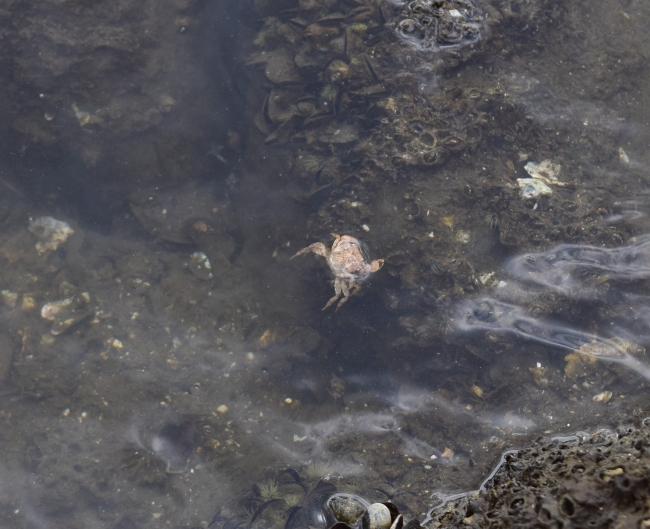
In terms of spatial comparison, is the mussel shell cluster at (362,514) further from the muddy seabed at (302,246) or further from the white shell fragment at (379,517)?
the muddy seabed at (302,246)

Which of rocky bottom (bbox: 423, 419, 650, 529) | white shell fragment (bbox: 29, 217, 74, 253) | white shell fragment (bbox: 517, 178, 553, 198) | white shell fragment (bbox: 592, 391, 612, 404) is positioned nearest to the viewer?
rocky bottom (bbox: 423, 419, 650, 529)

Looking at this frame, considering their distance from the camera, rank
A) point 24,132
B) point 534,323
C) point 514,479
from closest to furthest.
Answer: point 514,479 → point 534,323 → point 24,132

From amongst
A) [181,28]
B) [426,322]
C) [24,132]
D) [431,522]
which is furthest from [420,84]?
[24,132]

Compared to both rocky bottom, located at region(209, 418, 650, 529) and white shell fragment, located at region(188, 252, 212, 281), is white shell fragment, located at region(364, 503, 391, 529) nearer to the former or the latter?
rocky bottom, located at region(209, 418, 650, 529)

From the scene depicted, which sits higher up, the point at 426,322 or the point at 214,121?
the point at 214,121

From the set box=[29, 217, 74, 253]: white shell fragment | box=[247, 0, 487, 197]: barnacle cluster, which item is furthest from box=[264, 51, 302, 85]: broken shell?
box=[29, 217, 74, 253]: white shell fragment

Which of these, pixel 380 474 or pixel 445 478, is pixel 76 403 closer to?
pixel 380 474

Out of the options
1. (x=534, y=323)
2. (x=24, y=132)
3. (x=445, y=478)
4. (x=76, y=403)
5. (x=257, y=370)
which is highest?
(x=24, y=132)
